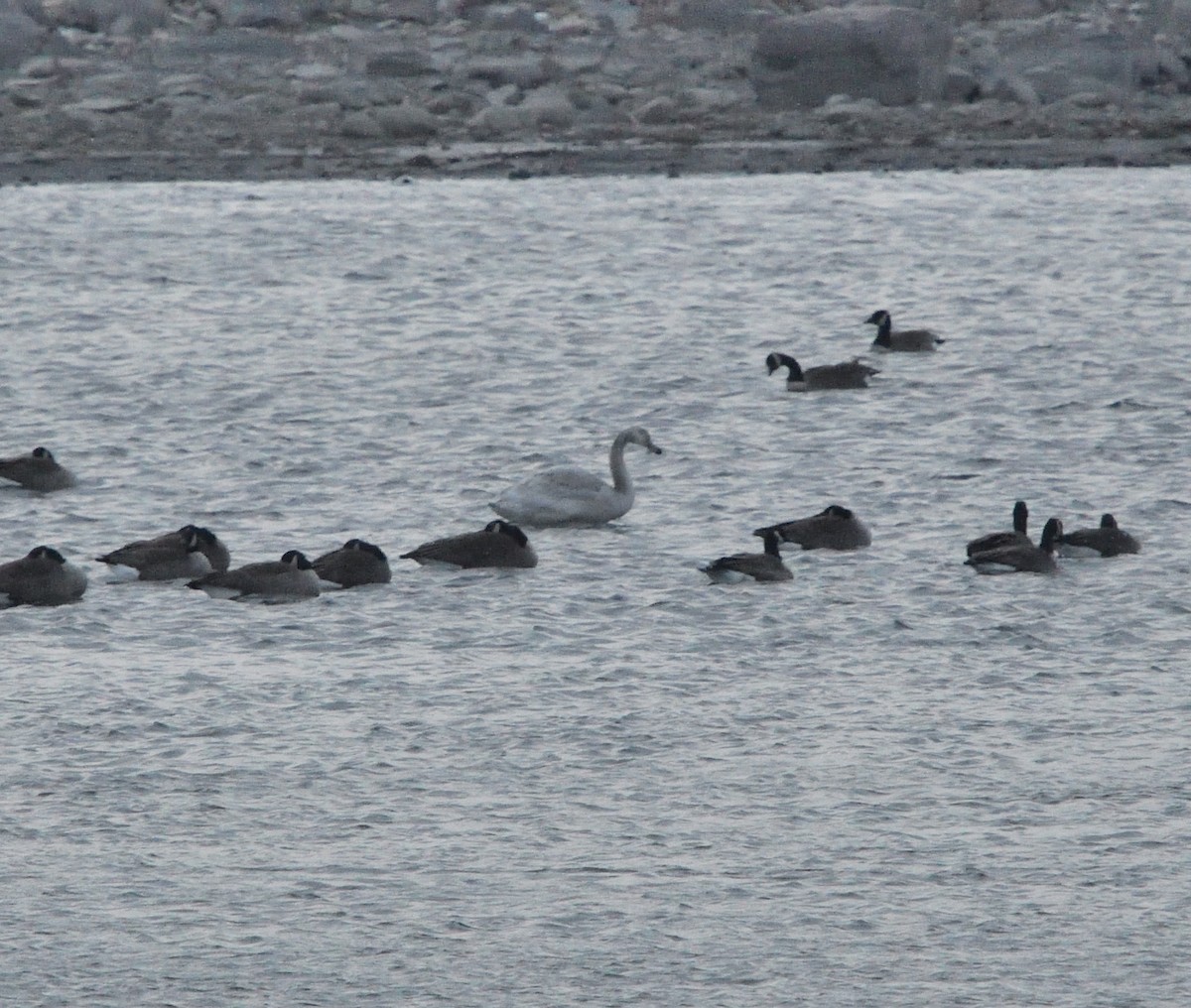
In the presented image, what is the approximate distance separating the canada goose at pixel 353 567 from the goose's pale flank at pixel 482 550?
0.60 m

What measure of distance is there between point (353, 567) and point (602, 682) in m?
2.60

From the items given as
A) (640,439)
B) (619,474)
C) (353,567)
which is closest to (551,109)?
(640,439)

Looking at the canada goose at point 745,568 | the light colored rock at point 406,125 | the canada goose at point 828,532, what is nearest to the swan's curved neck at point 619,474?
the canada goose at point 828,532

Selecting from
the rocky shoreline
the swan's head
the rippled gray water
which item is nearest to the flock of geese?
the rippled gray water

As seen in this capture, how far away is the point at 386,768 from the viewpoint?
11383 mm

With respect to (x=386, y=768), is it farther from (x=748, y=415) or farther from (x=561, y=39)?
(x=561, y=39)

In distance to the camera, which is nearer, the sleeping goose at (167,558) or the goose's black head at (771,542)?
the sleeping goose at (167,558)

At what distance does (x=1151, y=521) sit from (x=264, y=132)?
96.2ft

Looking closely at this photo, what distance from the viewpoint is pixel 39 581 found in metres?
14.5

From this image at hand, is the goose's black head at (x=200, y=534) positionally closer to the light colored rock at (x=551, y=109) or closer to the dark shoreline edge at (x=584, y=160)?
the dark shoreline edge at (x=584, y=160)

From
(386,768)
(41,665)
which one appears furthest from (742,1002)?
(41,665)

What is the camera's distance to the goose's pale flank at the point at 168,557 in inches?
590

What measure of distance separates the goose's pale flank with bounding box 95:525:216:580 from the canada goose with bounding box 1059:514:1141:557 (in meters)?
5.26

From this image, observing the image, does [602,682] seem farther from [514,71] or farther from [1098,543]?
[514,71]
